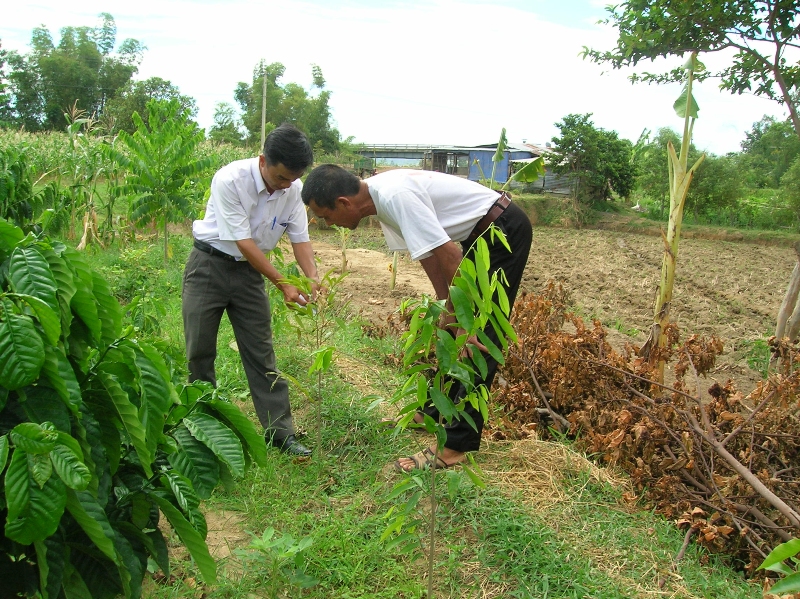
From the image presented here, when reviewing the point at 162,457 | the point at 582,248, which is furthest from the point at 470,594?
the point at 582,248

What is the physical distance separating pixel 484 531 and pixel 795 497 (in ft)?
5.71

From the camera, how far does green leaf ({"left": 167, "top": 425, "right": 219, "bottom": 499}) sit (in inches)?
70.6

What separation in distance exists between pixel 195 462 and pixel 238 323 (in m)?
2.10

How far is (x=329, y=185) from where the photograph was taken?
3234mm

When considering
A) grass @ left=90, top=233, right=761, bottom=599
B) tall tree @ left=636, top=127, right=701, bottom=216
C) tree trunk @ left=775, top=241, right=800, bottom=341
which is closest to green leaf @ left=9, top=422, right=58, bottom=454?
grass @ left=90, top=233, right=761, bottom=599

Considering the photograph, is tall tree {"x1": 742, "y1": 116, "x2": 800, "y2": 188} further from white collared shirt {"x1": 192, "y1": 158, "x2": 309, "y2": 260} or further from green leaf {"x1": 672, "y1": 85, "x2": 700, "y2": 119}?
white collared shirt {"x1": 192, "y1": 158, "x2": 309, "y2": 260}

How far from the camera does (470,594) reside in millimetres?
2678

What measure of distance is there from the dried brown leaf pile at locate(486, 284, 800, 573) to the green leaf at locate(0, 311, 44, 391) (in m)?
2.96

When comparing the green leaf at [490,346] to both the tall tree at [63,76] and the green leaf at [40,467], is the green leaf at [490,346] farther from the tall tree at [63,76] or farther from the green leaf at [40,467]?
the tall tree at [63,76]

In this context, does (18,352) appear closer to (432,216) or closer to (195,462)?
(195,462)

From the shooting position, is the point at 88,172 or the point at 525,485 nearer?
the point at 525,485

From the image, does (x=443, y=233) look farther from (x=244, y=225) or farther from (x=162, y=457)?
(x=162, y=457)

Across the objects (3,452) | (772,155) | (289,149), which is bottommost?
(3,452)

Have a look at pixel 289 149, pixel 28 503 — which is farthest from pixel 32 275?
pixel 289 149
